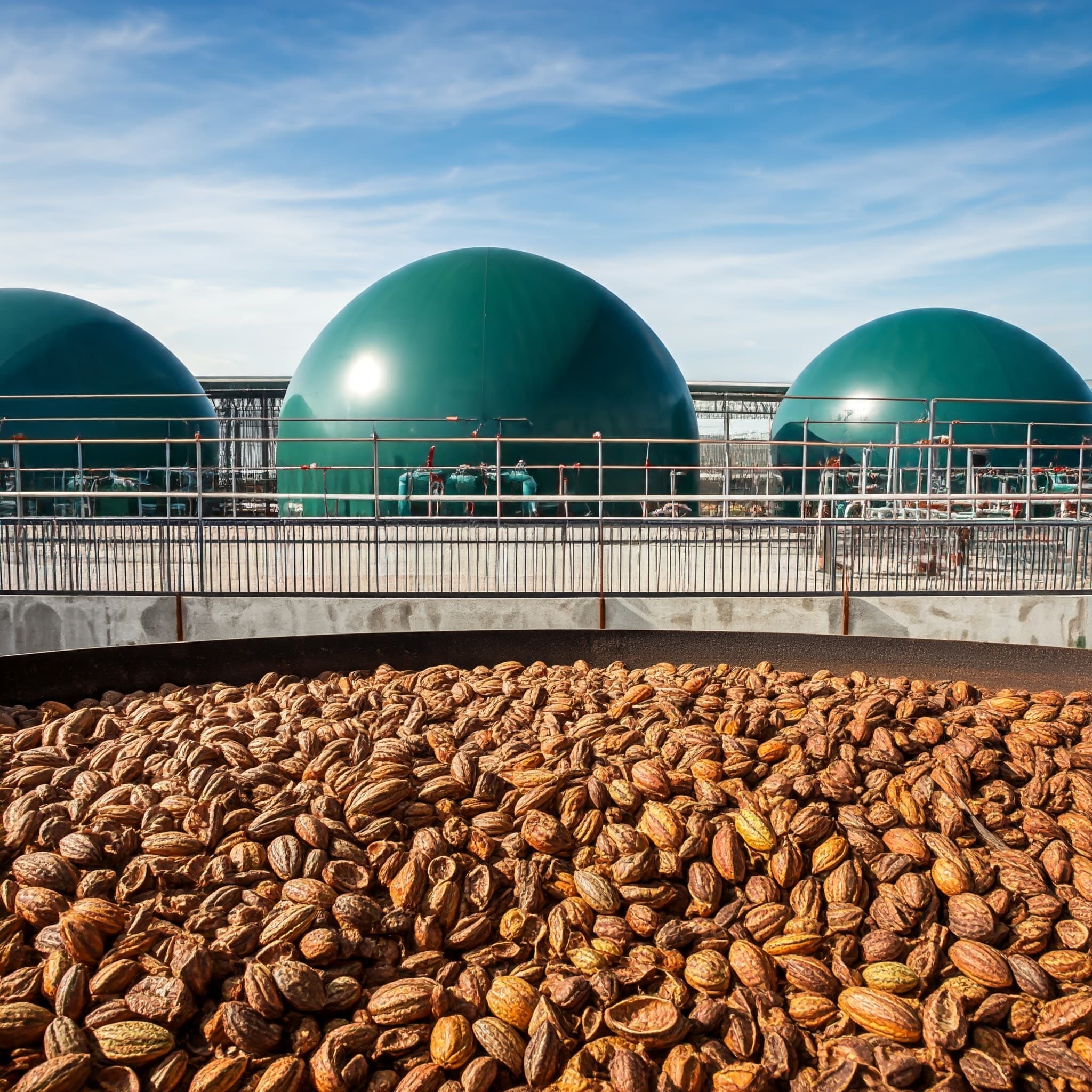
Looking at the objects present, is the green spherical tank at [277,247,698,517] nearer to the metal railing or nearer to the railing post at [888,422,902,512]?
the metal railing

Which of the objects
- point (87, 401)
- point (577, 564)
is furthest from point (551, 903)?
point (87, 401)

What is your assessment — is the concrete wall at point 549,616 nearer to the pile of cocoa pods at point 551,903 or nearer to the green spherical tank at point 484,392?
the pile of cocoa pods at point 551,903

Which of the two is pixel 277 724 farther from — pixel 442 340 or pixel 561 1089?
pixel 442 340

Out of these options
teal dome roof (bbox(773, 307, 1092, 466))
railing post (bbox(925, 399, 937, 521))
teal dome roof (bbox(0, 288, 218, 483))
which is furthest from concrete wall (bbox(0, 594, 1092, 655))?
teal dome roof (bbox(0, 288, 218, 483))

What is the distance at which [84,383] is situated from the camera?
64.7 ft

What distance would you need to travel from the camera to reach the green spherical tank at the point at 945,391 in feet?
61.1

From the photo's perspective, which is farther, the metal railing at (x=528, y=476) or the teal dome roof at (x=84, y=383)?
the teal dome roof at (x=84, y=383)

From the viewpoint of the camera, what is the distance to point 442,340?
56.5 feet

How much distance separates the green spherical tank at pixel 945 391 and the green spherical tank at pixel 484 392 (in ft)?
12.6

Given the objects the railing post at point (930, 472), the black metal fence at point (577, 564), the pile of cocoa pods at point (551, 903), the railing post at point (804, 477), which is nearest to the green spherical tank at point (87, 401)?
the black metal fence at point (577, 564)

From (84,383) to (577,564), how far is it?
14946 mm

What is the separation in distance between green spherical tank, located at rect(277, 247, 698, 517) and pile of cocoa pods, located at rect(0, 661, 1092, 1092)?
39.7 feet

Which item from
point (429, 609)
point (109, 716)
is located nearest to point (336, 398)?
point (429, 609)

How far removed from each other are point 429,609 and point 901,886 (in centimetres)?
522
